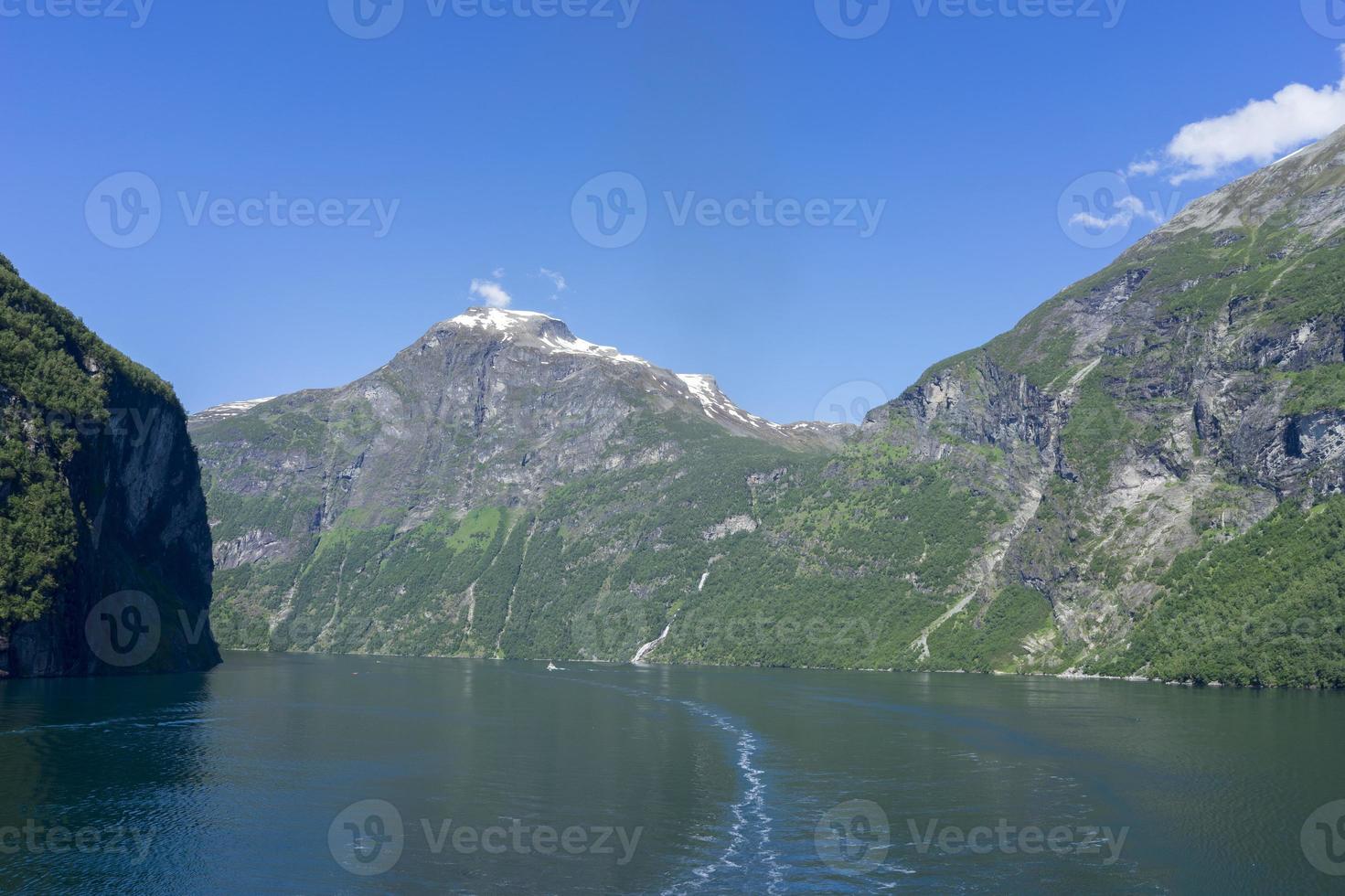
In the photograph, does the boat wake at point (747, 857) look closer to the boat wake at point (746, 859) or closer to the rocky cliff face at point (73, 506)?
the boat wake at point (746, 859)

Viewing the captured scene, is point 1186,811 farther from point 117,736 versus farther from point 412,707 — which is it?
point 412,707

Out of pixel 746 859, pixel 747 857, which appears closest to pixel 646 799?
pixel 747 857

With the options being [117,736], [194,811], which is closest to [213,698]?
[117,736]

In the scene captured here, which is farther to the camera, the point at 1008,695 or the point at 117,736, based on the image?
the point at 1008,695

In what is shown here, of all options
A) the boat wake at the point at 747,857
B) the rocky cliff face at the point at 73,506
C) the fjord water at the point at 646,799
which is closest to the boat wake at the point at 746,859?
the boat wake at the point at 747,857

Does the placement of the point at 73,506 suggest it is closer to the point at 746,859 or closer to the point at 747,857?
the point at 747,857

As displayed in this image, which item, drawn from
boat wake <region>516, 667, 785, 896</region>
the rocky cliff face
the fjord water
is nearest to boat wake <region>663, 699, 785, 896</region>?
boat wake <region>516, 667, 785, 896</region>
